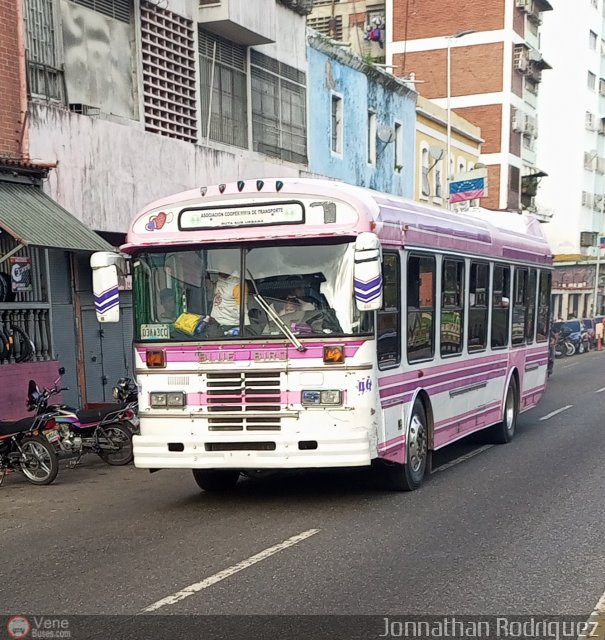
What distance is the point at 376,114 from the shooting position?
27.4 m

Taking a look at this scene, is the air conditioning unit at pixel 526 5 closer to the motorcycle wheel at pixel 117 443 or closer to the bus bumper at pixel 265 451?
the motorcycle wheel at pixel 117 443

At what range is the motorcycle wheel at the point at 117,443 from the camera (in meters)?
11.7

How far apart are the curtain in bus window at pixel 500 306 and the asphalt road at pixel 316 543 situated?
1.84m

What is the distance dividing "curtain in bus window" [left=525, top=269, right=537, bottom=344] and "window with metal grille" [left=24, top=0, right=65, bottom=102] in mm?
8452

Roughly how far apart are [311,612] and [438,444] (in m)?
4.61

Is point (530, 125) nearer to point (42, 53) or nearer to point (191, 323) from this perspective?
point (42, 53)

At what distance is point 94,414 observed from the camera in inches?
451

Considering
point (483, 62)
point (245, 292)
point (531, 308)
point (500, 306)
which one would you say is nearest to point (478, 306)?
point (500, 306)

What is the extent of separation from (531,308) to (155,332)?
7.27 m

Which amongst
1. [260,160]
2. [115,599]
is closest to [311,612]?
[115,599]

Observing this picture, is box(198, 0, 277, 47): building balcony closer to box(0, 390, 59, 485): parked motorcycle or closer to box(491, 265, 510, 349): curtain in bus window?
box(491, 265, 510, 349): curtain in bus window

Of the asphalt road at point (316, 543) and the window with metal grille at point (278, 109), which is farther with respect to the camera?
the window with metal grille at point (278, 109)

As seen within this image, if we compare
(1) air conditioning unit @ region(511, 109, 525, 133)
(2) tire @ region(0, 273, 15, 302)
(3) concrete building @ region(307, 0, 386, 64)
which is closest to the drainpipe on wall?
(2) tire @ region(0, 273, 15, 302)

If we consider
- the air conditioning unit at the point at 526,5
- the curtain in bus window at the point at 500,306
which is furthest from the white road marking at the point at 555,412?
the air conditioning unit at the point at 526,5
